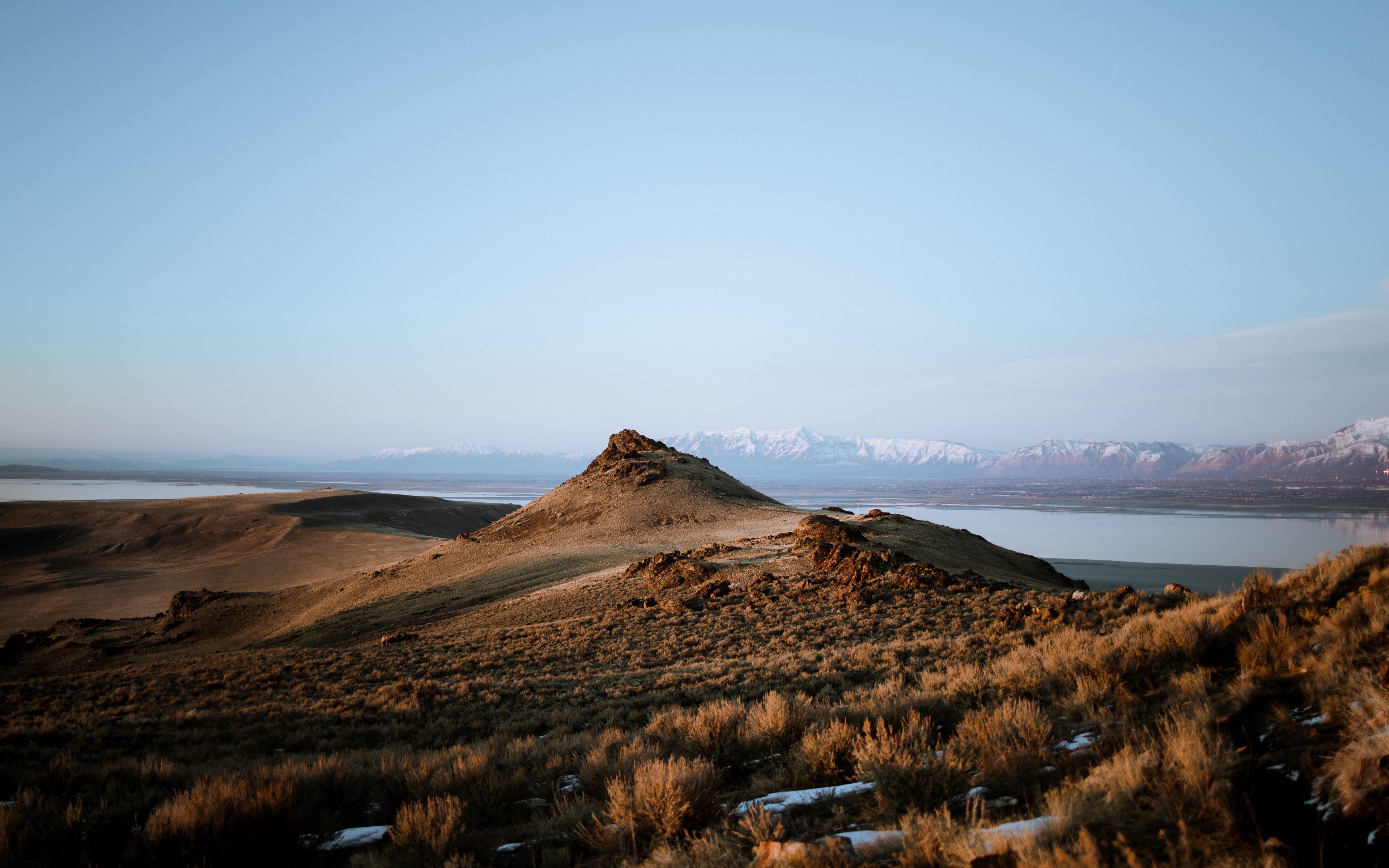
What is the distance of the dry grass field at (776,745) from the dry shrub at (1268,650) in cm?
Answer: 4

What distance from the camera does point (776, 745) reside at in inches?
246

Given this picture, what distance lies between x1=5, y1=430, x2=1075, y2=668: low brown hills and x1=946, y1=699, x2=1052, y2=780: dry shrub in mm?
12302

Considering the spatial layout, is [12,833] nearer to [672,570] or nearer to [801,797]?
[801,797]

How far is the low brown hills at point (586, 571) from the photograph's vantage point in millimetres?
20578

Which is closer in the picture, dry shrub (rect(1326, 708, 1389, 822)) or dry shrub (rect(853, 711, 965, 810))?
dry shrub (rect(1326, 708, 1389, 822))

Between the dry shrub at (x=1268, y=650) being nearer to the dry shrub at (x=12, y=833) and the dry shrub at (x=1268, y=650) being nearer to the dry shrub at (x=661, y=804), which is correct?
the dry shrub at (x=661, y=804)

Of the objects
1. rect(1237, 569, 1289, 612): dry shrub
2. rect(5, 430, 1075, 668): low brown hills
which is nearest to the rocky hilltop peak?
rect(5, 430, 1075, 668): low brown hills

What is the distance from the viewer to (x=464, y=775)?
574 centimetres

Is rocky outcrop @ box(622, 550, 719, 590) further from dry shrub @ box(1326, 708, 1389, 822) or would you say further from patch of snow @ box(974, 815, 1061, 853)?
dry shrub @ box(1326, 708, 1389, 822)

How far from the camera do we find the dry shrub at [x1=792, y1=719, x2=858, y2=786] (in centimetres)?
527

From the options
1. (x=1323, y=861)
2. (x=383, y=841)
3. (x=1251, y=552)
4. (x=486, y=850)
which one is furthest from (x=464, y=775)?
(x=1251, y=552)

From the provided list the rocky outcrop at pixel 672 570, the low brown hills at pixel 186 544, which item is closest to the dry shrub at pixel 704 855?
the rocky outcrop at pixel 672 570

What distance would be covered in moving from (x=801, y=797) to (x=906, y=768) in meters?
0.80

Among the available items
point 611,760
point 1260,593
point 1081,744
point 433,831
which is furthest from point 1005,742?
point 1260,593
